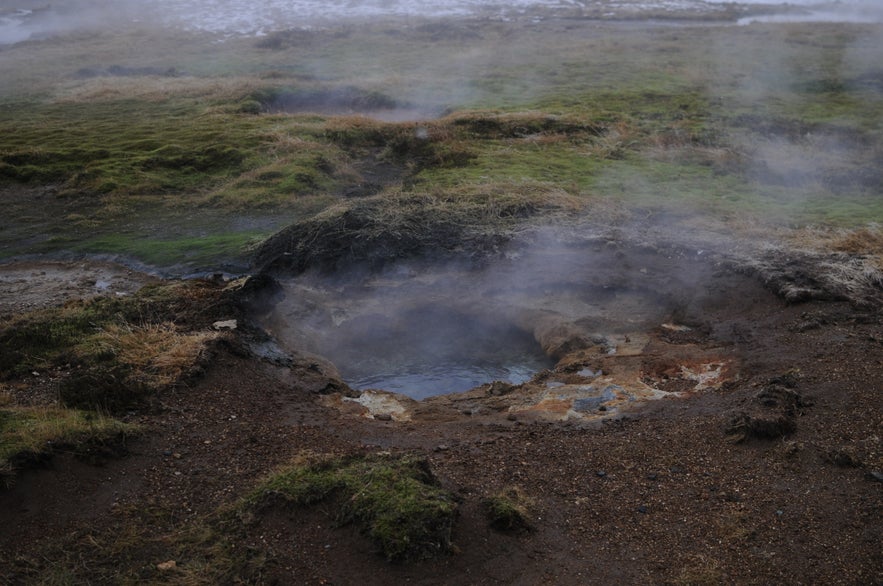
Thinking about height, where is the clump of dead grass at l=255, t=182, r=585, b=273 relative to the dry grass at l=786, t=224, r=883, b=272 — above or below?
above

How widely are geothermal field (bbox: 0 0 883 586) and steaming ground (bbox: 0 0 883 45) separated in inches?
783

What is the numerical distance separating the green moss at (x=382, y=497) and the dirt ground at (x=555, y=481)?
0.13 meters

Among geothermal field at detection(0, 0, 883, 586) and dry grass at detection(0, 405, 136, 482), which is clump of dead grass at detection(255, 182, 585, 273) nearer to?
geothermal field at detection(0, 0, 883, 586)

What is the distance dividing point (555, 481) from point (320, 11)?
43.5 metres

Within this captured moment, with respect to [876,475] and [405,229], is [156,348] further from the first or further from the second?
[876,475]

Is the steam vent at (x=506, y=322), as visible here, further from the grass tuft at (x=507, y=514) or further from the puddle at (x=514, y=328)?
the grass tuft at (x=507, y=514)

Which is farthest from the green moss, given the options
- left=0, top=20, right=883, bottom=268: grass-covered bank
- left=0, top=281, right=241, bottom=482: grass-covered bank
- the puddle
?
left=0, top=20, right=883, bottom=268: grass-covered bank

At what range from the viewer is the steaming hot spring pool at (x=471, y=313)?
402 inches

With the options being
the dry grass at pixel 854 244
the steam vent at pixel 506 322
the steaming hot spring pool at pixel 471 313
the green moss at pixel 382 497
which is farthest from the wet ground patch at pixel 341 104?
the green moss at pixel 382 497

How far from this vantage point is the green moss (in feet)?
18.2

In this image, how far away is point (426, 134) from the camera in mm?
18844

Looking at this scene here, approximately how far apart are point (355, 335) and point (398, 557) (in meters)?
5.49

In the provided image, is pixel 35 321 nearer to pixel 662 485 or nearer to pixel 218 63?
pixel 662 485

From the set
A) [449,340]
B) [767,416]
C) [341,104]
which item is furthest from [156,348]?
[341,104]
